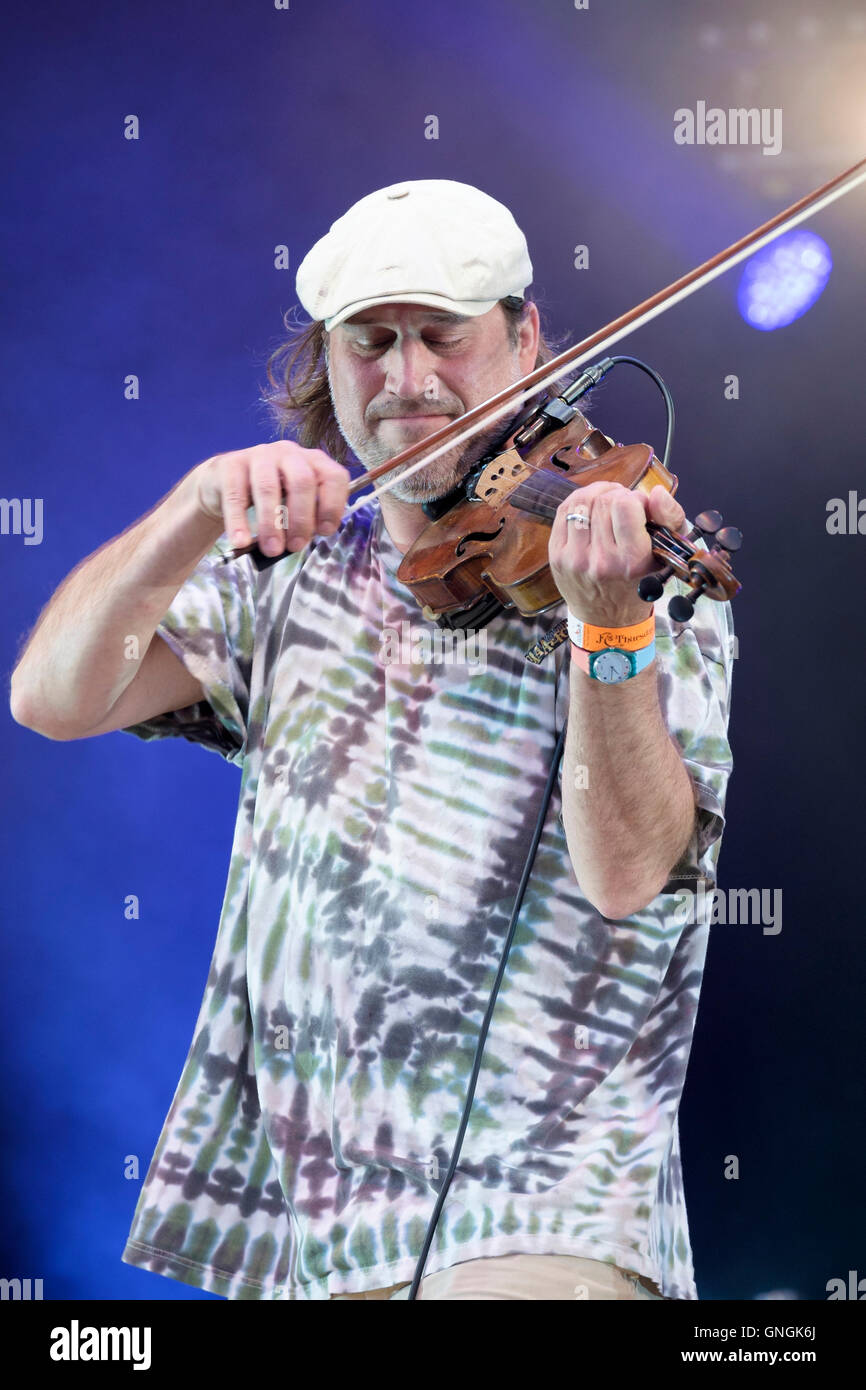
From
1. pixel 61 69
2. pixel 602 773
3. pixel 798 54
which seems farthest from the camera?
pixel 61 69

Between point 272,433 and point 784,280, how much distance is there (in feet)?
2.50

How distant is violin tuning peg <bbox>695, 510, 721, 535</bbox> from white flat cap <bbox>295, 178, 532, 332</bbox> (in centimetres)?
49

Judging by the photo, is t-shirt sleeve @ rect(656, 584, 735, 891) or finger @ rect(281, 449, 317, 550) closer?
finger @ rect(281, 449, 317, 550)

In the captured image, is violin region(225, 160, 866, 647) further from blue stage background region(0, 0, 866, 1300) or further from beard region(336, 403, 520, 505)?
blue stage background region(0, 0, 866, 1300)

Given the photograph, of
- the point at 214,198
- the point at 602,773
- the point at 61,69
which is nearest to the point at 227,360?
the point at 214,198

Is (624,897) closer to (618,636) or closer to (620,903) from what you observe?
(620,903)

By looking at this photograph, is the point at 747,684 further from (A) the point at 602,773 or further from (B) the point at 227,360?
(B) the point at 227,360

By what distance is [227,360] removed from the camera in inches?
90.4

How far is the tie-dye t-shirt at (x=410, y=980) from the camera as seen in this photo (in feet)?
5.33

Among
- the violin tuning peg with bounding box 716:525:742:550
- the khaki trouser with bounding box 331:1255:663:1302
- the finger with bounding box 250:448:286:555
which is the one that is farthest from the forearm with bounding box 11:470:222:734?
the khaki trouser with bounding box 331:1255:663:1302

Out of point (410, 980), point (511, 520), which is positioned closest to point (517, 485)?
point (511, 520)

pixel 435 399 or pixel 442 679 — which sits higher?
pixel 435 399

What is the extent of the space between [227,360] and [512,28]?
62 centimetres

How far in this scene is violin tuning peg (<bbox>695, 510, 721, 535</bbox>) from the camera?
4.59ft
